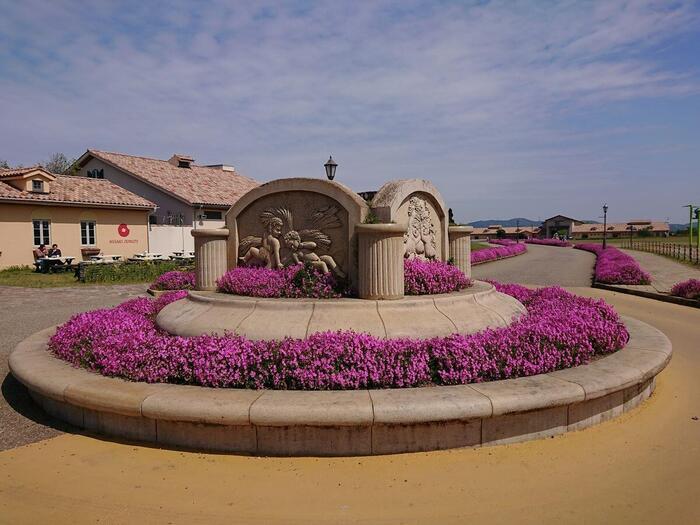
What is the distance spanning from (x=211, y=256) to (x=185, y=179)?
27835mm

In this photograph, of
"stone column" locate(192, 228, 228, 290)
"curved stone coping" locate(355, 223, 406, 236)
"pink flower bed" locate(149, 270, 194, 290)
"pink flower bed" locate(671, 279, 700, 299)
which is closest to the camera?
"curved stone coping" locate(355, 223, 406, 236)

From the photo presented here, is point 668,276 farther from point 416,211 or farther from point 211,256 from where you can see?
point 211,256

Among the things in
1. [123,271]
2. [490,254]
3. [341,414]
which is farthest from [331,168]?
[490,254]

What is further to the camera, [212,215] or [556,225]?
[556,225]

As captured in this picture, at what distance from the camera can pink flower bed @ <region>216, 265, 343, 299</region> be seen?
261 inches

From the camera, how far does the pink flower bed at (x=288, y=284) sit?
21.7 feet

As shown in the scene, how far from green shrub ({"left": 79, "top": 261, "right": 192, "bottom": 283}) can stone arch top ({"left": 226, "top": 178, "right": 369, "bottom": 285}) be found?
1436 cm

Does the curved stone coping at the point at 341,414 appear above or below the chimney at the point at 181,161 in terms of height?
below

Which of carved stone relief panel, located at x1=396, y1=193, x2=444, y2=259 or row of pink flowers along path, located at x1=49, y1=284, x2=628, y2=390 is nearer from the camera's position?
row of pink flowers along path, located at x1=49, y1=284, x2=628, y2=390

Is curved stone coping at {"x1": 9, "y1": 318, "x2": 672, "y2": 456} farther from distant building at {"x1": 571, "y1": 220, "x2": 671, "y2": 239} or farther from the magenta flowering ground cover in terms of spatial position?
distant building at {"x1": 571, "y1": 220, "x2": 671, "y2": 239}

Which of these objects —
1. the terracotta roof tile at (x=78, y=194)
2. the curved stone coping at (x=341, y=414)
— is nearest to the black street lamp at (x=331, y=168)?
the curved stone coping at (x=341, y=414)

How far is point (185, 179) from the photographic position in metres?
33.6

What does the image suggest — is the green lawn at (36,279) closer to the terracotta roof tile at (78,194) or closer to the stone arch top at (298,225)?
the terracotta roof tile at (78,194)

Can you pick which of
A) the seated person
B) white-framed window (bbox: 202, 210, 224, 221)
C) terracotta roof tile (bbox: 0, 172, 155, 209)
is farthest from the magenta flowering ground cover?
white-framed window (bbox: 202, 210, 224, 221)
